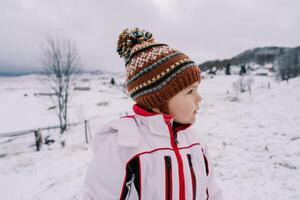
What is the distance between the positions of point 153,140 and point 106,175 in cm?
36

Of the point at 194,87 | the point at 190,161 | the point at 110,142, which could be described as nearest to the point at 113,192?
the point at 110,142

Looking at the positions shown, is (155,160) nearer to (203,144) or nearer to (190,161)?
(190,161)

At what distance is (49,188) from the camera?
191 inches

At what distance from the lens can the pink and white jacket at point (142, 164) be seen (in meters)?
1.19

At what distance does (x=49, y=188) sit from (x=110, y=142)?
458cm

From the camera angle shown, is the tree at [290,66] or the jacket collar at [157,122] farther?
the tree at [290,66]

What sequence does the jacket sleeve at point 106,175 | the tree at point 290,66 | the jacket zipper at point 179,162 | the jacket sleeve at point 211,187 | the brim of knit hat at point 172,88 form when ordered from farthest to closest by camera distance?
the tree at point 290,66 → the jacket sleeve at point 211,187 → the brim of knit hat at point 172,88 → the jacket zipper at point 179,162 → the jacket sleeve at point 106,175

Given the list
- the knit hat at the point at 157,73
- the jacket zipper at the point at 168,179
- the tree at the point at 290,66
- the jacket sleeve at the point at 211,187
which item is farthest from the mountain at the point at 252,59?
the jacket zipper at the point at 168,179

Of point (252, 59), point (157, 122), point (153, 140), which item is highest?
point (252, 59)

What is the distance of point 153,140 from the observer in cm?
134

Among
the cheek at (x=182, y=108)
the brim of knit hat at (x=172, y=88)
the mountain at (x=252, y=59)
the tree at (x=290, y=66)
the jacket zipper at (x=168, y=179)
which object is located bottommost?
the jacket zipper at (x=168, y=179)

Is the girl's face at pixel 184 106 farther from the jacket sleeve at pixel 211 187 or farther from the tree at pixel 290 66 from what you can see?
the tree at pixel 290 66

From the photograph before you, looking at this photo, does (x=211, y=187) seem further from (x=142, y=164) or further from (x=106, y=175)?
(x=106, y=175)

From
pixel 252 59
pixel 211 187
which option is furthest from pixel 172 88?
pixel 252 59
